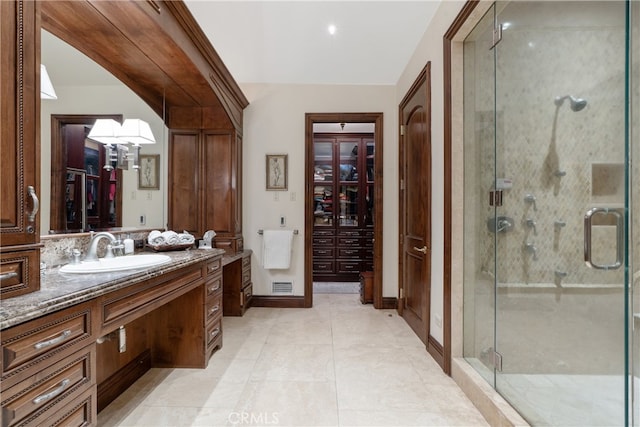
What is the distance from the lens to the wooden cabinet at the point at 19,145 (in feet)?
3.13

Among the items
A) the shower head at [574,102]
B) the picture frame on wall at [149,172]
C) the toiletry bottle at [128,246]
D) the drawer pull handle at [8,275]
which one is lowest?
the toiletry bottle at [128,246]

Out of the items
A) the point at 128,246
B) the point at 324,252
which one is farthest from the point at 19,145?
the point at 324,252

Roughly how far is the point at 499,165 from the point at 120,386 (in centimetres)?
275

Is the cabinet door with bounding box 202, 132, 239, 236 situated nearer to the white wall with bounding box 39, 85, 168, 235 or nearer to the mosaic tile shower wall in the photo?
the white wall with bounding box 39, 85, 168, 235

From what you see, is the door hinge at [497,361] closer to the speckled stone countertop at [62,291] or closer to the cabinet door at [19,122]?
the speckled stone countertop at [62,291]

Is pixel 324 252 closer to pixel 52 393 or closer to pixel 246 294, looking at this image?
pixel 246 294

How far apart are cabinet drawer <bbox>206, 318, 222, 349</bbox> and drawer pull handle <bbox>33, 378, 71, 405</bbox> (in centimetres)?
118

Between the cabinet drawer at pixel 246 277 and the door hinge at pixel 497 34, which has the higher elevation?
the door hinge at pixel 497 34

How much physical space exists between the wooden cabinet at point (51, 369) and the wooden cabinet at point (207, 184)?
2086 millimetres

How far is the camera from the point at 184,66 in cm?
222

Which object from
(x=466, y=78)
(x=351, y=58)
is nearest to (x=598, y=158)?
(x=466, y=78)

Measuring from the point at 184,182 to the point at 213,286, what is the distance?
137 cm

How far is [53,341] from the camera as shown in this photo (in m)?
0.96

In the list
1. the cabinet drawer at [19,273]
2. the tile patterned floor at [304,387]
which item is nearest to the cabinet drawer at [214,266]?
the tile patterned floor at [304,387]
